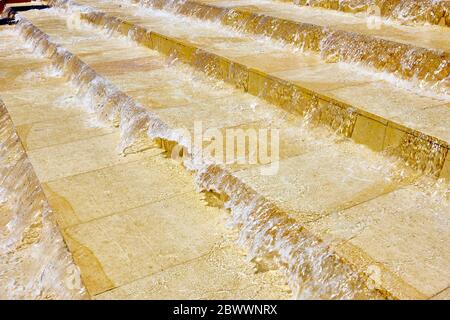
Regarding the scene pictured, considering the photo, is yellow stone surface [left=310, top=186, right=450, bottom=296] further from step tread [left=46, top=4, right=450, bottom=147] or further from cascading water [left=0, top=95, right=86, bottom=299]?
cascading water [left=0, top=95, right=86, bottom=299]

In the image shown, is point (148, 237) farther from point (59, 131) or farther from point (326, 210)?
point (59, 131)

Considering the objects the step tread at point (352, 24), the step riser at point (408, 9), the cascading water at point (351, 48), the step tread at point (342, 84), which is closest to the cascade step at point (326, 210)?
the step tread at point (342, 84)

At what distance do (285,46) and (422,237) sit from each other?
3.88m

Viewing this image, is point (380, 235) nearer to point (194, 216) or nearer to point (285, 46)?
point (194, 216)

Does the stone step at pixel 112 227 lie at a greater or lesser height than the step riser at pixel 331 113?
lesser

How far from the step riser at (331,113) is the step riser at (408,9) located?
233cm

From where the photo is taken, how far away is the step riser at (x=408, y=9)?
5.51 metres

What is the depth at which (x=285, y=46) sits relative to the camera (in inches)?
238

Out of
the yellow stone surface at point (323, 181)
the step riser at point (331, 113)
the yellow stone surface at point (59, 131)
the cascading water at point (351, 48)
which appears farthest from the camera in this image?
the yellow stone surface at point (59, 131)

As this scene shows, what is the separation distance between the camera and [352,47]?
519cm

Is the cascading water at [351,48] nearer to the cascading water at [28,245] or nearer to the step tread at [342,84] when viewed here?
the step tread at [342,84]

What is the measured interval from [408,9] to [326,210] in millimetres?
3983

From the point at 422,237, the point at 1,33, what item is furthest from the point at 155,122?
the point at 1,33

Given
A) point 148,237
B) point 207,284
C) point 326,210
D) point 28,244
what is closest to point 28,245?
point 28,244
